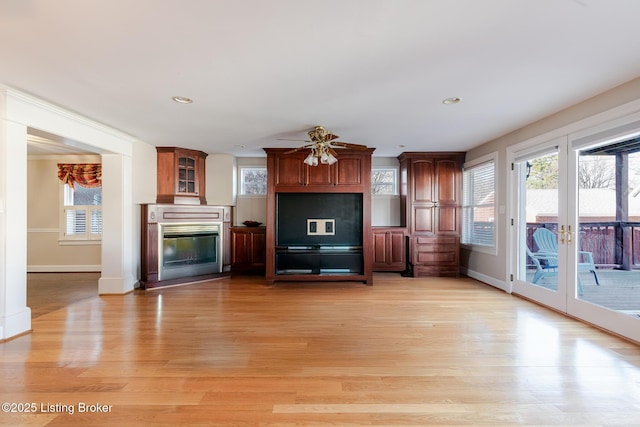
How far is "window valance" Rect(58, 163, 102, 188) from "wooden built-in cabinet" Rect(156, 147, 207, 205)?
191 centimetres

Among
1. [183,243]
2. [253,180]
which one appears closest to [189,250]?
[183,243]

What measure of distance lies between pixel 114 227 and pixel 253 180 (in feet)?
8.74

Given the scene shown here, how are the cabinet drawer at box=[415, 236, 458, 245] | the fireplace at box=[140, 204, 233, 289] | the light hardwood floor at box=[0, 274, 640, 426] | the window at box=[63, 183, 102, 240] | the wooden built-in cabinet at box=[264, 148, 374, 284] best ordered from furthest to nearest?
the window at box=[63, 183, 102, 240]
the cabinet drawer at box=[415, 236, 458, 245]
the wooden built-in cabinet at box=[264, 148, 374, 284]
the fireplace at box=[140, 204, 233, 289]
the light hardwood floor at box=[0, 274, 640, 426]

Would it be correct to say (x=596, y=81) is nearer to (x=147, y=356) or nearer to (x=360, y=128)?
(x=360, y=128)

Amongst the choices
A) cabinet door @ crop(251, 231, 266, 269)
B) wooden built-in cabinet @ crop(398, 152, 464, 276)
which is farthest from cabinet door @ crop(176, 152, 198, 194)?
wooden built-in cabinet @ crop(398, 152, 464, 276)

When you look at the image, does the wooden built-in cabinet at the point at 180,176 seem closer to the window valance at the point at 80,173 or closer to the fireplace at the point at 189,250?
the fireplace at the point at 189,250

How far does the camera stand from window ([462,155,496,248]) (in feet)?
16.8

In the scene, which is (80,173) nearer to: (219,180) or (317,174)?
(219,180)

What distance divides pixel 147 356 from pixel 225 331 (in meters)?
0.74

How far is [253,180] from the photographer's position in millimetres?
6398

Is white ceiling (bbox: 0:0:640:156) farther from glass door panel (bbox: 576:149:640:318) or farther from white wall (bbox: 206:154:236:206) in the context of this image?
A: white wall (bbox: 206:154:236:206)

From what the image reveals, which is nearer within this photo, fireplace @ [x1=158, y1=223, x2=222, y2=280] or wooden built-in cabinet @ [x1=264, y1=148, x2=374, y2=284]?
fireplace @ [x1=158, y1=223, x2=222, y2=280]

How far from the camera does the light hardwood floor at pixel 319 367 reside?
Result: 177 centimetres

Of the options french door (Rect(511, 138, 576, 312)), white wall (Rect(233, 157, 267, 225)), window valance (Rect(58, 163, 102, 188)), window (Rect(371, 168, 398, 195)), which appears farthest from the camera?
window (Rect(371, 168, 398, 195))
